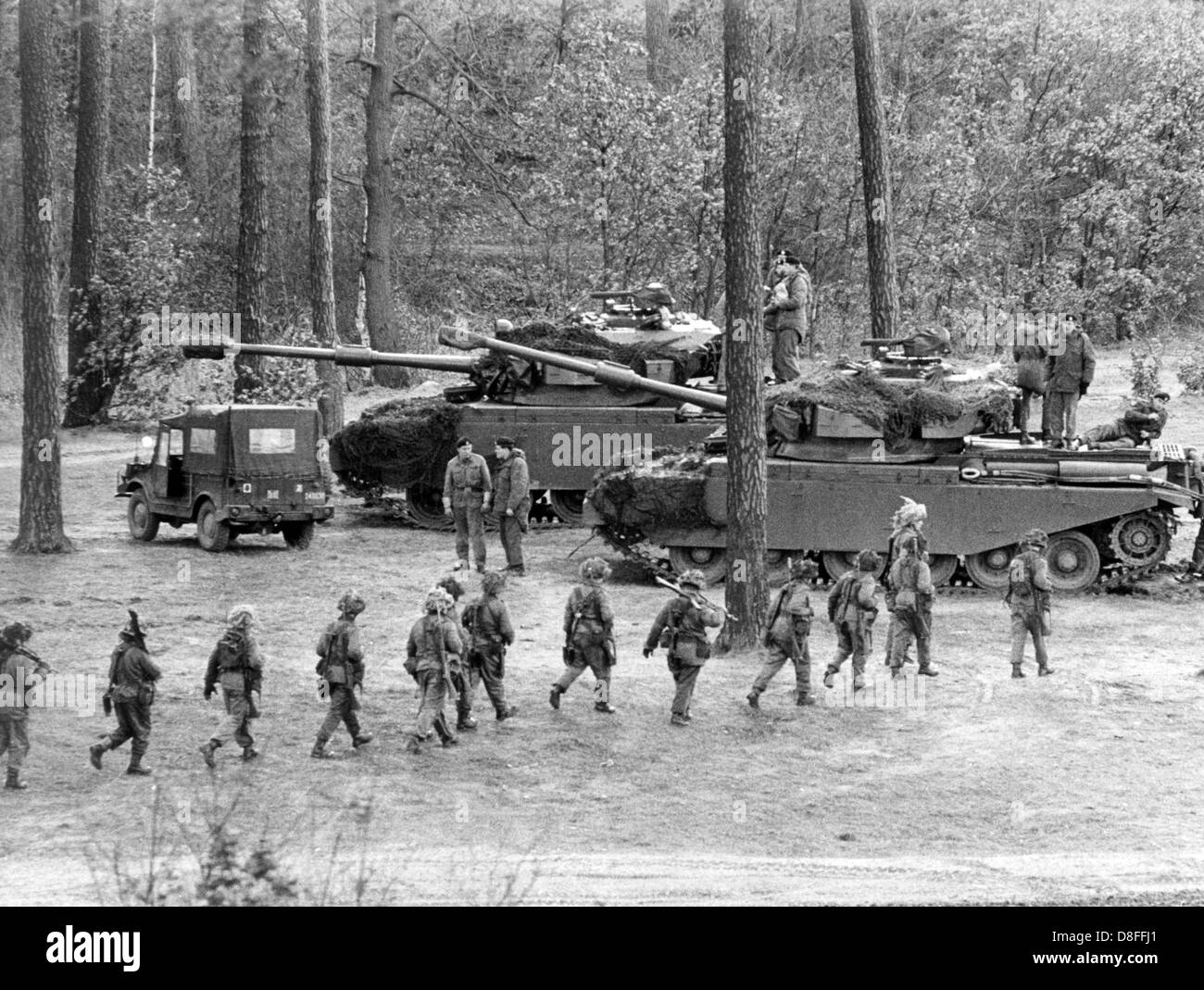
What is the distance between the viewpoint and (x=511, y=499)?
65.2 feet

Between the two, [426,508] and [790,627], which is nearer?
[790,627]

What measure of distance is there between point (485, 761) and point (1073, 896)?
4.73m

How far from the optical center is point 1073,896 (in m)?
10.2

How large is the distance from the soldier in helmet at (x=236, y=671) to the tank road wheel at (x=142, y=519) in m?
9.29

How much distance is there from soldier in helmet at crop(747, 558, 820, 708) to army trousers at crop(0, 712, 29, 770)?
19.0 ft

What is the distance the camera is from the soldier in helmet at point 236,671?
501 inches

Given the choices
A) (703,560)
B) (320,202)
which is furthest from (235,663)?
(320,202)

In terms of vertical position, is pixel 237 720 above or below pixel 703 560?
below

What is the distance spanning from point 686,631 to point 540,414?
1011 cm

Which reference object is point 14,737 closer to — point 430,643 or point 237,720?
point 237,720

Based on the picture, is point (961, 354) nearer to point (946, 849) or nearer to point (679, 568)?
point (679, 568)

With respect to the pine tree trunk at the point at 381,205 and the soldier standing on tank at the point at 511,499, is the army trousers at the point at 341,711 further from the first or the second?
the pine tree trunk at the point at 381,205
